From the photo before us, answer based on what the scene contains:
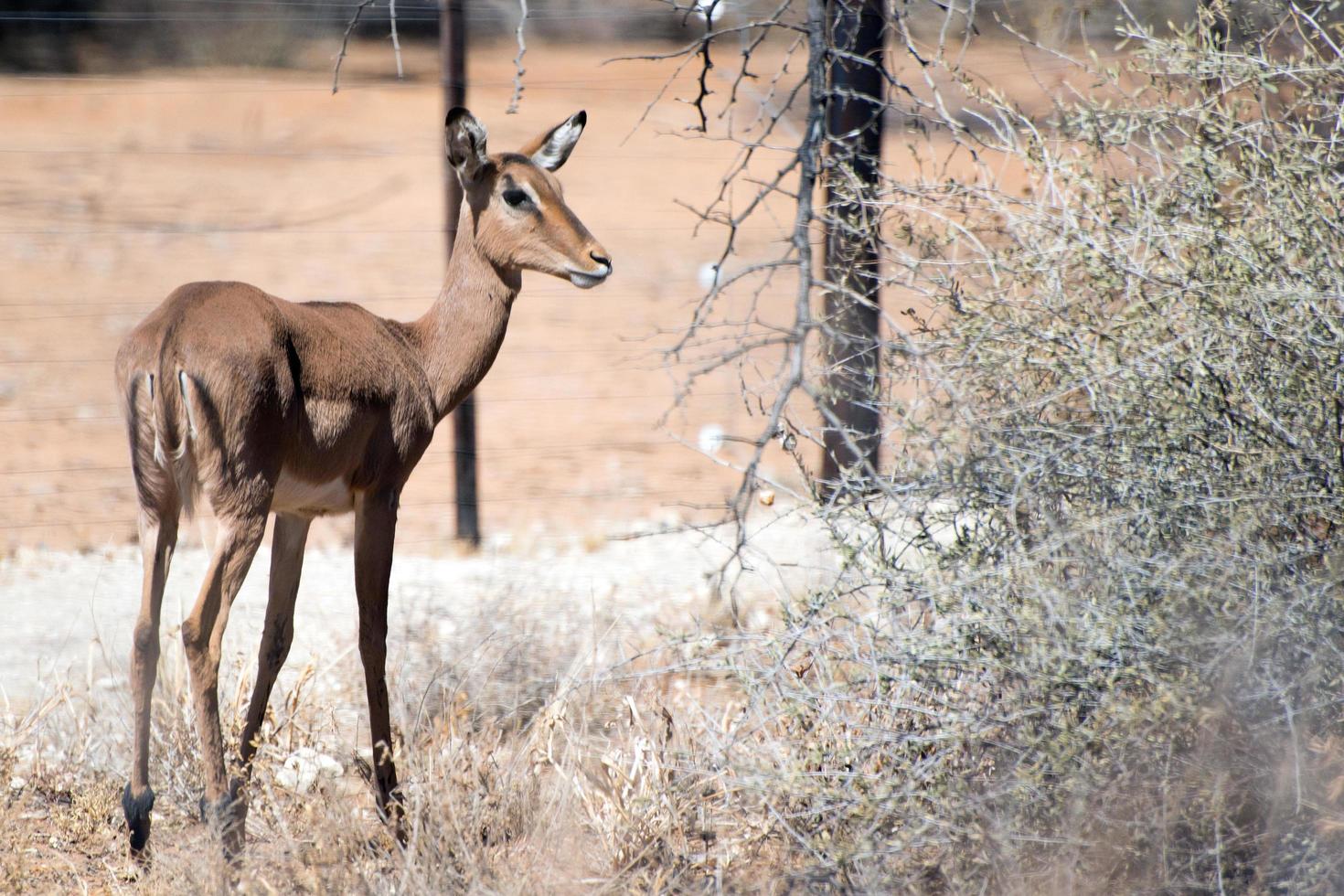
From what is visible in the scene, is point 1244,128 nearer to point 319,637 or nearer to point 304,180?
point 319,637

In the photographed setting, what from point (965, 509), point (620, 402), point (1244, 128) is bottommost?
point (620, 402)

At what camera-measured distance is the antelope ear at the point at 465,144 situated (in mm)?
3971

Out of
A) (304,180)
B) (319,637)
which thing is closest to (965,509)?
(319,637)

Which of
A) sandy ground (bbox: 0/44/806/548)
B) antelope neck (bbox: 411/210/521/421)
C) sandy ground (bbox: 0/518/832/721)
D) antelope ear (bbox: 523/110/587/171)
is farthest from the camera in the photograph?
sandy ground (bbox: 0/44/806/548)

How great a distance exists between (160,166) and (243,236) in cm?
362

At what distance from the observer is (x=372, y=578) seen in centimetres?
381

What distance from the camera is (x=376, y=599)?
150 inches

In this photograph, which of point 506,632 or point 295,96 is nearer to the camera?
point 506,632

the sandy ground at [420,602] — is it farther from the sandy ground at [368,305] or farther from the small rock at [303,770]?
the small rock at [303,770]

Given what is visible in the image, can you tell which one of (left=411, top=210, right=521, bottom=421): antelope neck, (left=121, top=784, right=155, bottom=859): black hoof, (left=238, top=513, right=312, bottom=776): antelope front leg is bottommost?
(left=121, top=784, right=155, bottom=859): black hoof

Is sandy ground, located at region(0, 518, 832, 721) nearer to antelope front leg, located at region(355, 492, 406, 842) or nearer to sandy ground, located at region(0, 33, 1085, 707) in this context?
sandy ground, located at region(0, 33, 1085, 707)

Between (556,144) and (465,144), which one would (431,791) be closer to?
(465,144)

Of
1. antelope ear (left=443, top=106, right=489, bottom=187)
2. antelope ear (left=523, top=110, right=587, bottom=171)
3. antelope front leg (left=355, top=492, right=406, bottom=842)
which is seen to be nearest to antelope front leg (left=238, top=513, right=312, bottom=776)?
antelope front leg (left=355, top=492, right=406, bottom=842)

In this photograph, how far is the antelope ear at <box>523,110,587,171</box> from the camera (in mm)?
4355
